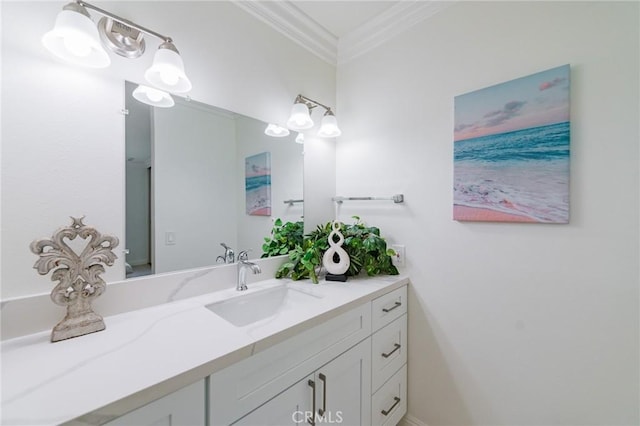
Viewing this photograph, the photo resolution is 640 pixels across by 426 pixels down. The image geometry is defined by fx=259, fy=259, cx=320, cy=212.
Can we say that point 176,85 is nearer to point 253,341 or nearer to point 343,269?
point 253,341

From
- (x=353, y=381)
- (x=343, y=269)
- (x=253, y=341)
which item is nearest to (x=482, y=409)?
(x=353, y=381)

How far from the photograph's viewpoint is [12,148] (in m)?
0.84

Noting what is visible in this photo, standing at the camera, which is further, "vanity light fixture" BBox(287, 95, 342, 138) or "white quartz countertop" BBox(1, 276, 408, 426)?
"vanity light fixture" BBox(287, 95, 342, 138)

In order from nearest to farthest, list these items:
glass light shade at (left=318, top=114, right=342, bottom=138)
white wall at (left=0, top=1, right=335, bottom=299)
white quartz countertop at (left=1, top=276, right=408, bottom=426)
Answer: white quartz countertop at (left=1, top=276, right=408, bottom=426), white wall at (left=0, top=1, right=335, bottom=299), glass light shade at (left=318, top=114, right=342, bottom=138)

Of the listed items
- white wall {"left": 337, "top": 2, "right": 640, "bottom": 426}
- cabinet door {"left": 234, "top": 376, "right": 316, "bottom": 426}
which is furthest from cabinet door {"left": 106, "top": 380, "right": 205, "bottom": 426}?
white wall {"left": 337, "top": 2, "right": 640, "bottom": 426}

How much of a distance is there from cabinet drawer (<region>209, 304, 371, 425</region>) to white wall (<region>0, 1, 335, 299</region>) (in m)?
0.66

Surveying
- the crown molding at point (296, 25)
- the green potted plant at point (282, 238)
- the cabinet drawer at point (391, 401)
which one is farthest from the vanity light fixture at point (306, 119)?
the cabinet drawer at point (391, 401)

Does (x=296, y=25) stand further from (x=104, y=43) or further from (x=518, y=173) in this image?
(x=518, y=173)

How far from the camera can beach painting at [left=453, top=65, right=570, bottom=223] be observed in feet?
3.55

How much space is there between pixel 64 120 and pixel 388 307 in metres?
1.61

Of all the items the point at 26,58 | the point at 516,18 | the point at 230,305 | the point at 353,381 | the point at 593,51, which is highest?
the point at 516,18

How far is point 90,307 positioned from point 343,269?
1096 millimetres

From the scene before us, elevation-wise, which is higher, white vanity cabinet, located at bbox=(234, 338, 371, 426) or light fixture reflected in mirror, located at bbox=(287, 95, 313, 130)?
light fixture reflected in mirror, located at bbox=(287, 95, 313, 130)

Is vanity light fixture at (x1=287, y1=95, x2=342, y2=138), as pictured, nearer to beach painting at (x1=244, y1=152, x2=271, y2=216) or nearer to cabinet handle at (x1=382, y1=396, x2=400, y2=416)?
beach painting at (x1=244, y1=152, x2=271, y2=216)
